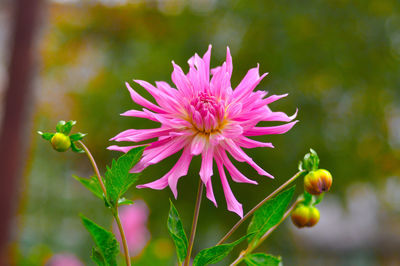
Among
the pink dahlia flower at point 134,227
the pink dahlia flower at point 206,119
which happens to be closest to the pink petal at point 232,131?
the pink dahlia flower at point 206,119

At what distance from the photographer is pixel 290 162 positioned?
6.96 feet

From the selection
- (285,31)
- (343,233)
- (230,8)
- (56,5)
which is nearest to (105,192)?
(285,31)

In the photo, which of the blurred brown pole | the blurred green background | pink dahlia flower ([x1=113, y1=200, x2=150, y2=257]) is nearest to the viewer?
pink dahlia flower ([x1=113, y1=200, x2=150, y2=257])

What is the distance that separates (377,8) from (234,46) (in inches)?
28.4

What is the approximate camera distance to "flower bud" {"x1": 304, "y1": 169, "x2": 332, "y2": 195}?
0.29 meters

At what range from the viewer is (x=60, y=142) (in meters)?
0.29

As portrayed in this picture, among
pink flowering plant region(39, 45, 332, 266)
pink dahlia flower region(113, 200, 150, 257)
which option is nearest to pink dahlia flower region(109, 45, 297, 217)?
pink flowering plant region(39, 45, 332, 266)

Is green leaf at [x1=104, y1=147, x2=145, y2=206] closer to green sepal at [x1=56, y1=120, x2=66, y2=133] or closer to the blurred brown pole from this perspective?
green sepal at [x1=56, y1=120, x2=66, y2=133]

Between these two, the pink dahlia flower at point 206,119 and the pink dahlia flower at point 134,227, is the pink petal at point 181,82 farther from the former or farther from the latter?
the pink dahlia flower at point 134,227

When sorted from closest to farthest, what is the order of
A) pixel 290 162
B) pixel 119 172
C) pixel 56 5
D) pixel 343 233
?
pixel 119 172 < pixel 290 162 < pixel 56 5 < pixel 343 233

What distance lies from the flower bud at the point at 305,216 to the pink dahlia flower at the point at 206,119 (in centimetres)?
6

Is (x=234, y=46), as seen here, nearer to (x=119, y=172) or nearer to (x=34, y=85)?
(x=34, y=85)

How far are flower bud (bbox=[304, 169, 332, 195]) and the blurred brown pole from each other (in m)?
1.72

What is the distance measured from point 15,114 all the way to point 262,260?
1.73 m
